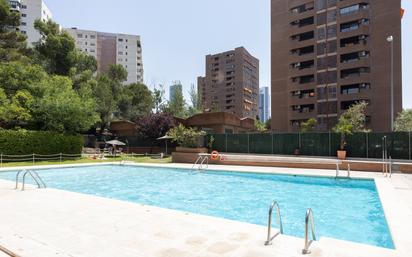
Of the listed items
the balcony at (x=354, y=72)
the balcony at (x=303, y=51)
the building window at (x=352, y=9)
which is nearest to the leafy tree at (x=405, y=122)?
the balcony at (x=354, y=72)

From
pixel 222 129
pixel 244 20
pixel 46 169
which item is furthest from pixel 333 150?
pixel 46 169

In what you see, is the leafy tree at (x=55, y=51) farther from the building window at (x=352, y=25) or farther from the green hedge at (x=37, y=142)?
the building window at (x=352, y=25)

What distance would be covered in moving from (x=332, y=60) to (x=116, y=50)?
8572 cm

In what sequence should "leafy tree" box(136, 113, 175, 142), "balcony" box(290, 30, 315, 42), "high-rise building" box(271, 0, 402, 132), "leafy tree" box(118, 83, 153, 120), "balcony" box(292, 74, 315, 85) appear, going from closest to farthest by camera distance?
"leafy tree" box(136, 113, 175, 142)
"high-rise building" box(271, 0, 402, 132)
"balcony" box(292, 74, 315, 85)
"balcony" box(290, 30, 315, 42)
"leafy tree" box(118, 83, 153, 120)

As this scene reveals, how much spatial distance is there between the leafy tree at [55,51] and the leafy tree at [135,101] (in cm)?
1400

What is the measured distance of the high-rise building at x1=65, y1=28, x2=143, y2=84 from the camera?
357 feet

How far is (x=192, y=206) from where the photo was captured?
10.1m

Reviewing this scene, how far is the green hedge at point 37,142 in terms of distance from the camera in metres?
23.3

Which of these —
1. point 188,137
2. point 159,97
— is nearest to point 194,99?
point 159,97

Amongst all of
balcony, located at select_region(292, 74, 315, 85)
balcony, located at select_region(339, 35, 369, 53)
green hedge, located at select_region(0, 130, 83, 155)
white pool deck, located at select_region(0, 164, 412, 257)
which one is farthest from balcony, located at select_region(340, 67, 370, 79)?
white pool deck, located at select_region(0, 164, 412, 257)

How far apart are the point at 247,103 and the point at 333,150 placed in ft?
309

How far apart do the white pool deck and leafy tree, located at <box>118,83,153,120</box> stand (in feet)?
149

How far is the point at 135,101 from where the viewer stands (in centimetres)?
5906

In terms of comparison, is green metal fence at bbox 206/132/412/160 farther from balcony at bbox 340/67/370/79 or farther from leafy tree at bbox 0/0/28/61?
leafy tree at bbox 0/0/28/61
